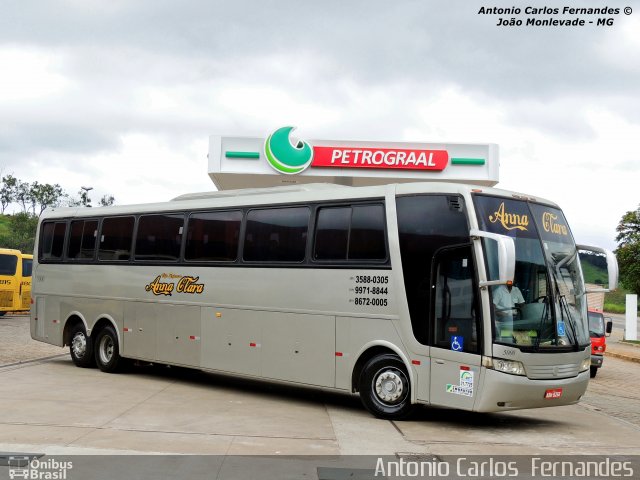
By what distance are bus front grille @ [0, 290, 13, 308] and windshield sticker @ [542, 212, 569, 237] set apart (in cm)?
2830

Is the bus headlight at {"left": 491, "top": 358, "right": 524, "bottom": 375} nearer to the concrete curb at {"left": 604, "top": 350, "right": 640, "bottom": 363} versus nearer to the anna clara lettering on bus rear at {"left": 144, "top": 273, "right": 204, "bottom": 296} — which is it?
the anna clara lettering on bus rear at {"left": 144, "top": 273, "right": 204, "bottom": 296}

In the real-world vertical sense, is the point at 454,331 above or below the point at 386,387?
above

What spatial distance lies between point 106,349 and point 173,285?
3.04m

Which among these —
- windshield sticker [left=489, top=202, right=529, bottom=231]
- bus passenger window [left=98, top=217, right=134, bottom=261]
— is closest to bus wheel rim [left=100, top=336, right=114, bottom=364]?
bus passenger window [left=98, top=217, right=134, bottom=261]

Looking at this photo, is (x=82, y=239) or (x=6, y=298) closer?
(x=82, y=239)

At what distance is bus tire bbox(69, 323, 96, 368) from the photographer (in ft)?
57.8

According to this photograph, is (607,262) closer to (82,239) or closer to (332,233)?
(332,233)

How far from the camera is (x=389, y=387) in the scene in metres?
11.6

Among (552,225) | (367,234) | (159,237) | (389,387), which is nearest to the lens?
(389,387)

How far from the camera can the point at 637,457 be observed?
363 inches

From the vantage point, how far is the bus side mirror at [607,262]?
11.8m

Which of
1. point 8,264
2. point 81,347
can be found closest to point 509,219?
point 81,347

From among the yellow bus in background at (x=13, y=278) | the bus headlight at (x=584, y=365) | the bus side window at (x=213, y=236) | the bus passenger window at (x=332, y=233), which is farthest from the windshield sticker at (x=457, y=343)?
the yellow bus in background at (x=13, y=278)

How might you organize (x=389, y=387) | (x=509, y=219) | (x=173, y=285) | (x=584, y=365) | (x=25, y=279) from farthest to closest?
(x=25, y=279), (x=173, y=285), (x=389, y=387), (x=584, y=365), (x=509, y=219)
